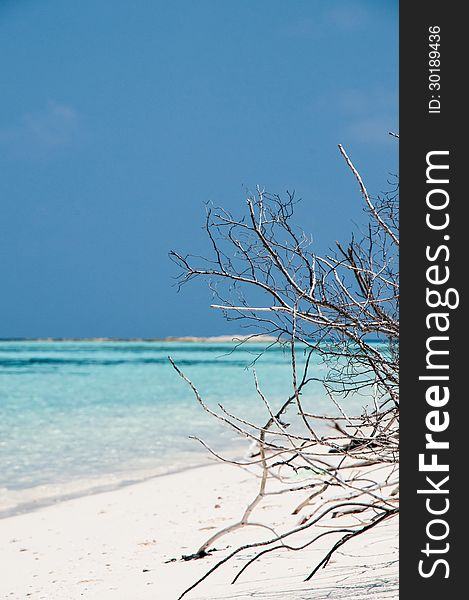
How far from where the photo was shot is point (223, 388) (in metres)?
23.7

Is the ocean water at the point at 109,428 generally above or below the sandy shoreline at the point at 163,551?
above

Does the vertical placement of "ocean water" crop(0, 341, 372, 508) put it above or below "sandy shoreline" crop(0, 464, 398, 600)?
above

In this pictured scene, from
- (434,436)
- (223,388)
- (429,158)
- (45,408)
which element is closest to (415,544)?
(434,436)

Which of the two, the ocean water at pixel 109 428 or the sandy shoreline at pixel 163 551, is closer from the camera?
the sandy shoreline at pixel 163 551

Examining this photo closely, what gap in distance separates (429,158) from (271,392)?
64.6 ft

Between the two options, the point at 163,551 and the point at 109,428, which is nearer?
the point at 163,551

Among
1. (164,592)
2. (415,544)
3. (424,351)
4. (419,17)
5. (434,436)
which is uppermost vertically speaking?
(419,17)

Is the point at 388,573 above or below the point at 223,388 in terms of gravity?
below

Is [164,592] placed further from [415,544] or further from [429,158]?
[429,158]

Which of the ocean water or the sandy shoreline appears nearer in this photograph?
the sandy shoreline

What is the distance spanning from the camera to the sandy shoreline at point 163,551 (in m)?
3.40

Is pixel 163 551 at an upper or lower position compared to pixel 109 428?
lower

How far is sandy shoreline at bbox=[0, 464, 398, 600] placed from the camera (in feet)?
11.2

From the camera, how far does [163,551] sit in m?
5.05
